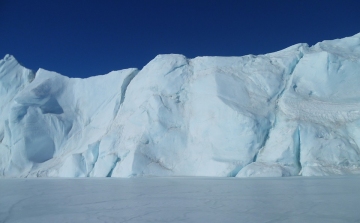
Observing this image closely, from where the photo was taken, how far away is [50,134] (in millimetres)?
17734

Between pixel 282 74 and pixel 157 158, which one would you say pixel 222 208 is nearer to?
pixel 157 158

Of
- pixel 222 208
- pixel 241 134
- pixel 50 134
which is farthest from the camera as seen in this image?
pixel 50 134

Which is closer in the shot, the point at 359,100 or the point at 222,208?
the point at 222,208

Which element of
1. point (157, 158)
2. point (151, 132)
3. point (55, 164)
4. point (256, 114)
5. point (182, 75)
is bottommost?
point (55, 164)

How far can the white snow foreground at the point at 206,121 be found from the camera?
11672mm

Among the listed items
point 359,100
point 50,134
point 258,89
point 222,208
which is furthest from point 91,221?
point 50,134

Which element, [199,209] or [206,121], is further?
[206,121]

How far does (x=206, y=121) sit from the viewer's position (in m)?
13.6

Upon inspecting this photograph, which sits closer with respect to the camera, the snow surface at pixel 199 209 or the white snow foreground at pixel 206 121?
the snow surface at pixel 199 209

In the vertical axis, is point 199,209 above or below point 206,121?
above

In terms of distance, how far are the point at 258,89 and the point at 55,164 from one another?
10.4 m

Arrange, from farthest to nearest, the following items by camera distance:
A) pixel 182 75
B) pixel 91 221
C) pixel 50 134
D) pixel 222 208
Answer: pixel 50 134
pixel 182 75
pixel 222 208
pixel 91 221

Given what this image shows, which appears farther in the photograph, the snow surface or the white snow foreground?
the white snow foreground

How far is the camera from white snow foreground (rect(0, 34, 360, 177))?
11.7 meters
